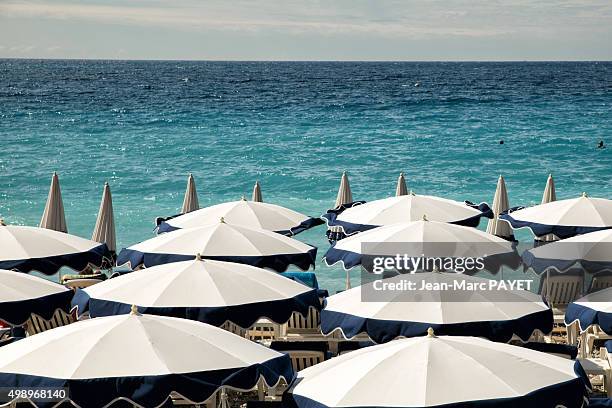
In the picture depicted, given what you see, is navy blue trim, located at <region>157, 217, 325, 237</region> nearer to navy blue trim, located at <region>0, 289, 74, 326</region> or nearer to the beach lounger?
the beach lounger

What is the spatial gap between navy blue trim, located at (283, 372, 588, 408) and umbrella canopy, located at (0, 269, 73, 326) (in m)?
3.20

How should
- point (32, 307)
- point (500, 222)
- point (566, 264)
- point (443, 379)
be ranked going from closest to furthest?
point (443, 379) → point (32, 307) → point (566, 264) → point (500, 222)

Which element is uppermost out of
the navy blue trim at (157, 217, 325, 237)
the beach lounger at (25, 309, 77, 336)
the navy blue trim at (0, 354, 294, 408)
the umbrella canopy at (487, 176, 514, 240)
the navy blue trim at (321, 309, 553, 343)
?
the navy blue trim at (0, 354, 294, 408)

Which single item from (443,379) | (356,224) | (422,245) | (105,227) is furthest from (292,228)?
(443,379)

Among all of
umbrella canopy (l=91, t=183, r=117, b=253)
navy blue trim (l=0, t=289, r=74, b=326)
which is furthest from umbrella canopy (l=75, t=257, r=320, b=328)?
umbrella canopy (l=91, t=183, r=117, b=253)

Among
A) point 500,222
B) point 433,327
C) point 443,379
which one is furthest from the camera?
point 500,222

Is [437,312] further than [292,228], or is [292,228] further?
[292,228]

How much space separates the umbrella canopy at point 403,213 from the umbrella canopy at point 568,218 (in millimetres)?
690

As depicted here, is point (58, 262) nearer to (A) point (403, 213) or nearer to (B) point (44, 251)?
(B) point (44, 251)

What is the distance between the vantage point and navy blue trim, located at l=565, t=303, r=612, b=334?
26.2ft

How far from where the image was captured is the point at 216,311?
7980 millimetres

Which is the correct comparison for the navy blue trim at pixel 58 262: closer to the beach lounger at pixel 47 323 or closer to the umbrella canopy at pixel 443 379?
the beach lounger at pixel 47 323

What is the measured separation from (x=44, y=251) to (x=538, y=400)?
6.15 m

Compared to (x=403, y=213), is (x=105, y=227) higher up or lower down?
lower down
